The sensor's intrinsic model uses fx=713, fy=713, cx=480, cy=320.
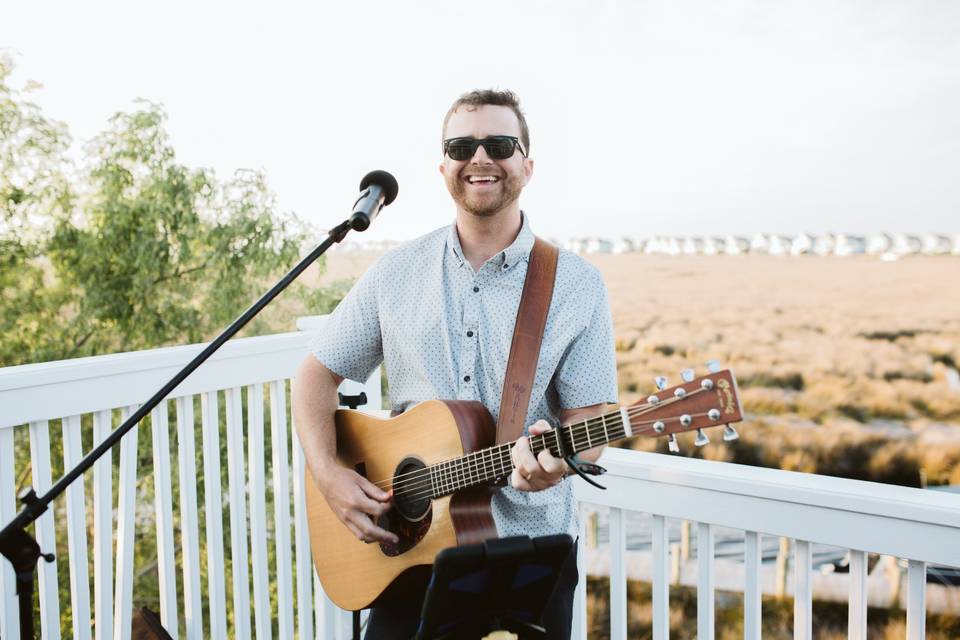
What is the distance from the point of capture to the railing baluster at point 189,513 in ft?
6.54

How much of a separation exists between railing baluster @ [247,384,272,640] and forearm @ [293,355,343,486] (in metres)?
0.42

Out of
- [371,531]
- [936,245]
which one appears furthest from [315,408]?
[936,245]

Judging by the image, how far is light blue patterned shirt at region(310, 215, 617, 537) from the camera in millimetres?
1562

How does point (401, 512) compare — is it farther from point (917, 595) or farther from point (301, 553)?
point (917, 595)

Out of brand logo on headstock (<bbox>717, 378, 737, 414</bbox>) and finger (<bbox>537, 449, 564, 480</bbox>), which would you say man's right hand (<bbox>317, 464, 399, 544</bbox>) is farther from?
brand logo on headstock (<bbox>717, 378, 737, 414</bbox>)

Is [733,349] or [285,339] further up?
[285,339]

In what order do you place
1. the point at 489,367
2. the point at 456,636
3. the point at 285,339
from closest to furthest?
the point at 456,636 → the point at 489,367 → the point at 285,339

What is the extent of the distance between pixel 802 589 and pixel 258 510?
5.03 feet

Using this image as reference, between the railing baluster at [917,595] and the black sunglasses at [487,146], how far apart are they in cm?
119

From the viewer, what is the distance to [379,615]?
5.46 ft

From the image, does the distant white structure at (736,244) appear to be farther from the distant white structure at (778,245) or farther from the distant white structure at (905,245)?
the distant white structure at (905,245)

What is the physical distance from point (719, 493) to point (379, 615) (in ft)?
2.75

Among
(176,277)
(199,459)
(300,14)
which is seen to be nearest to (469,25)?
(300,14)

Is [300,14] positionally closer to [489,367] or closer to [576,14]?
[576,14]
